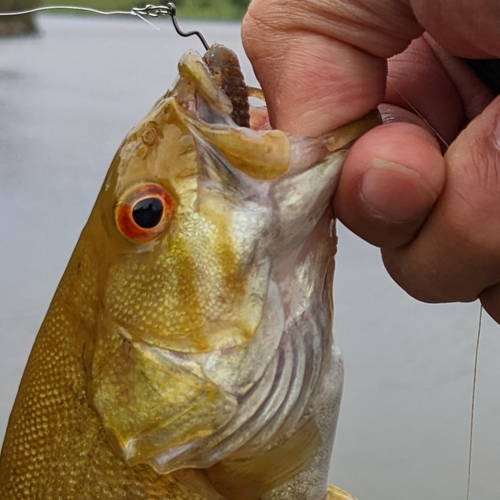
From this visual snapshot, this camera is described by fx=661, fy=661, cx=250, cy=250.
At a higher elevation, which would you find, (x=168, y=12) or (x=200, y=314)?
(x=168, y=12)

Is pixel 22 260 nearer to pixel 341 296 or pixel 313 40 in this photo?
pixel 341 296

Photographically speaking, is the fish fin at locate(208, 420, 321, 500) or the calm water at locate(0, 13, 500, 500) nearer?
the fish fin at locate(208, 420, 321, 500)

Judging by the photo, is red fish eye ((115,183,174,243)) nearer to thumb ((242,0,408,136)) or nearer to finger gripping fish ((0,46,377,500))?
finger gripping fish ((0,46,377,500))

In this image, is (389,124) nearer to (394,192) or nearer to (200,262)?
(394,192)

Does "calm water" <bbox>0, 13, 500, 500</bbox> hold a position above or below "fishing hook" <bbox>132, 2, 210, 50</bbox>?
below

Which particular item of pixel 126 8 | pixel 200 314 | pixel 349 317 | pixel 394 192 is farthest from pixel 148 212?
pixel 349 317

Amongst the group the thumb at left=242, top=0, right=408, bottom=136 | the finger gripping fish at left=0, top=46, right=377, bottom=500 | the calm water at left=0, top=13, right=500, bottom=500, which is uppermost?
the thumb at left=242, top=0, right=408, bottom=136

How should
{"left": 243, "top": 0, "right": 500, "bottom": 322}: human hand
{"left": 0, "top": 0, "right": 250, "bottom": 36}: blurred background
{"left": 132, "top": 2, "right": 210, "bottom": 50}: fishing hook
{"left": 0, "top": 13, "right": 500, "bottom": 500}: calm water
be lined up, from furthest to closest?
{"left": 0, "top": 13, "right": 500, "bottom": 500}: calm water, {"left": 0, "top": 0, "right": 250, "bottom": 36}: blurred background, {"left": 132, "top": 2, "right": 210, "bottom": 50}: fishing hook, {"left": 243, "top": 0, "right": 500, "bottom": 322}: human hand

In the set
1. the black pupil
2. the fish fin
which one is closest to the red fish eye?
the black pupil
